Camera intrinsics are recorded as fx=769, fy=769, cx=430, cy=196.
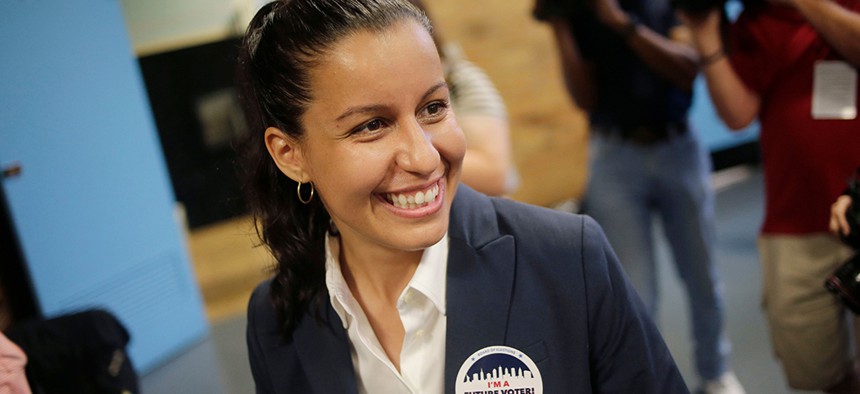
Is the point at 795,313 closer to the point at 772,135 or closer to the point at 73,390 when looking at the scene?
the point at 772,135

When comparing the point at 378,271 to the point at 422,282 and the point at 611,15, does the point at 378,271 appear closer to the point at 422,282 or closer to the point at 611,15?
the point at 422,282

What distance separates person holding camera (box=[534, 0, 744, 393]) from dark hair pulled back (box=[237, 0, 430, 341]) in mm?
1369

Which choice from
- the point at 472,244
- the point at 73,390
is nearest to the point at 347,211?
the point at 472,244

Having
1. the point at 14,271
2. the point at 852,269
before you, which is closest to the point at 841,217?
the point at 852,269

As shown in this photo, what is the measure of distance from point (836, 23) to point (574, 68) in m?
0.91

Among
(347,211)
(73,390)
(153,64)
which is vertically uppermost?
(153,64)

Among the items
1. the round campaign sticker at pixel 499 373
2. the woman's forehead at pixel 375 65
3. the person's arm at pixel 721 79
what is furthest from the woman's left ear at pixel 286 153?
the person's arm at pixel 721 79

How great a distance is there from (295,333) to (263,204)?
9.0 inches

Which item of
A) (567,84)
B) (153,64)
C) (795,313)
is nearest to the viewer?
(795,313)

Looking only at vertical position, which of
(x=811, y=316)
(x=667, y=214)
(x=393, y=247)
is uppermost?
(x=393, y=247)

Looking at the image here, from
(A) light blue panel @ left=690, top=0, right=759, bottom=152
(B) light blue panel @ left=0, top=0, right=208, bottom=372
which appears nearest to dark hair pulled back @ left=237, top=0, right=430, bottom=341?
(B) light blue panel @ left=0, top=0, right=208, bottom=372

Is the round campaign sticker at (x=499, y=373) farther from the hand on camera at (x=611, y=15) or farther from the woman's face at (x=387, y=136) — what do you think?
the hand on camera at (x=611, y=15)

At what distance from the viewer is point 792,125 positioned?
1848mm

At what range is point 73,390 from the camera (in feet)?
5.26
